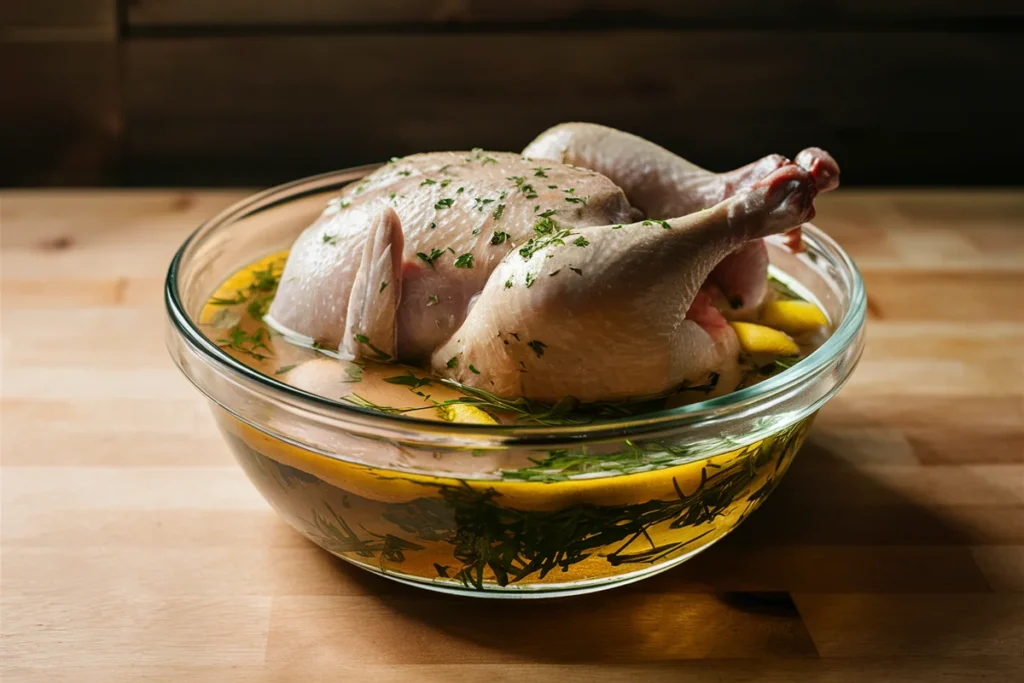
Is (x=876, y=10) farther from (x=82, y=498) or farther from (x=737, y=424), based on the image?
(x=82, y=498)

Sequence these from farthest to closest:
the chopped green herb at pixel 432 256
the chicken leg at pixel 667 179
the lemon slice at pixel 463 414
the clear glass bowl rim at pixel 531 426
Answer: the chicken leg at pixel 667 179 → the chopped green herb at pixel 432 256 → the lemon slice at pixel 463 414 → the clear glass bowl rim at pixel 531 426

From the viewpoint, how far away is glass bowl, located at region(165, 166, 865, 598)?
40.3 inches

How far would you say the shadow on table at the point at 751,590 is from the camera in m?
1.18

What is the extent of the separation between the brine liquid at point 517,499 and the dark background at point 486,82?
1.52 m

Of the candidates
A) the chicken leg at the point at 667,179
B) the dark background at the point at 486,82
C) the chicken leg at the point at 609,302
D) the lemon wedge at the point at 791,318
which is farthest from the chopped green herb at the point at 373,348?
the dark background at the point at 486,82

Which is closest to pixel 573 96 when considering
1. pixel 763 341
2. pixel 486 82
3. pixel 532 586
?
pixel 486 82

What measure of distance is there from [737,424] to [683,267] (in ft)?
0.61

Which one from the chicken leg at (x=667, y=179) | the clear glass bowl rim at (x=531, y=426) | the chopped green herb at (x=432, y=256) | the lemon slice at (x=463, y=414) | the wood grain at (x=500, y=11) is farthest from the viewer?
the wood grain at (x=500, y=11)

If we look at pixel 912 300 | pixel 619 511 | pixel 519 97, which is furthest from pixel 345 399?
pixel 519 97

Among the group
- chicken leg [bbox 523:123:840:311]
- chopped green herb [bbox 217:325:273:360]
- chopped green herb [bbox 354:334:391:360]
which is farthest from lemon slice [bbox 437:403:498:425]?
chicken leg [bbox 523:123:840:311]

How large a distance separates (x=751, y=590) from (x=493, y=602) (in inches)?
12.2

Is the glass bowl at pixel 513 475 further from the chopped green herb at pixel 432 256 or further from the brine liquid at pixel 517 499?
the chopped green herb at pixel 432 256

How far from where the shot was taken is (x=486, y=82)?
8.71ft

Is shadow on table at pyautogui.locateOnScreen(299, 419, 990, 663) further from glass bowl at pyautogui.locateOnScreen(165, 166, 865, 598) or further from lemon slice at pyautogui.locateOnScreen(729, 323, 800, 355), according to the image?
lemon slice at pyautogui.locateOnScreen(729, 323, 800, 355)
